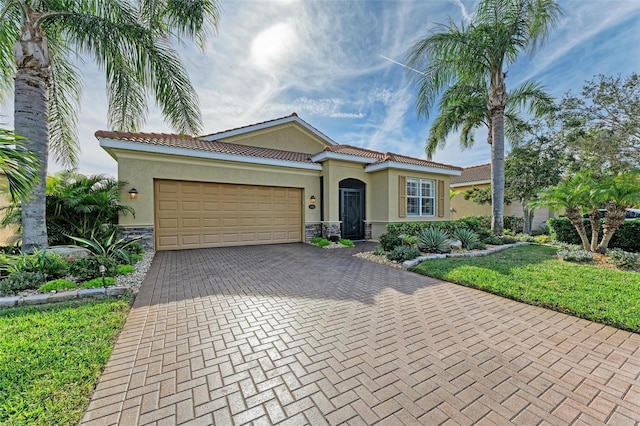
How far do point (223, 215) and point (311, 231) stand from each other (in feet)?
13.5

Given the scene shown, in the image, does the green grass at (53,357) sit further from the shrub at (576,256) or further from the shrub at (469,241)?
the shrub at (576,256)

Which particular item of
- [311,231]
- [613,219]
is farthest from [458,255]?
[311,231]

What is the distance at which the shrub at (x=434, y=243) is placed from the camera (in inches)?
353

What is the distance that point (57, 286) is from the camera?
4.88m

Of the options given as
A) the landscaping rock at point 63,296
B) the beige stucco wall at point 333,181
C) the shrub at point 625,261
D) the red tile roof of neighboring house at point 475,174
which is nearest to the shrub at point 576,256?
the shrub at point 625,261

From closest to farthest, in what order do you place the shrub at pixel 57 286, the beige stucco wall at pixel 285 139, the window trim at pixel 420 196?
1. the shrub at pixel 57 286
2. the window trim at pixel 420 196
3. the beige stucco wall at pixel 285 139

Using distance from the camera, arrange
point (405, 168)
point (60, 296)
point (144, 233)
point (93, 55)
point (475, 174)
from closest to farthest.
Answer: point (60, 296), point (93, 55), point (144, 233), point (405, 168), point (475, 174)

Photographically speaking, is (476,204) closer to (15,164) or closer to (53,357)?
(53,357)

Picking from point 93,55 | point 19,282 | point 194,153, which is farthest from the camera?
point 194,153

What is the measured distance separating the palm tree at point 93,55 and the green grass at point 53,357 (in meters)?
3.26

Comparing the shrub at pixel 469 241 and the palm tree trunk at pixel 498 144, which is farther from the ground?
the palm tree trunk at pixel 498 144

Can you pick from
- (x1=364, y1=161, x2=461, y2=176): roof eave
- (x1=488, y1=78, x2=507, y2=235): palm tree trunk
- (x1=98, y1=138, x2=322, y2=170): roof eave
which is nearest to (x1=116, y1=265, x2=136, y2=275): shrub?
(x1=98, y1=138, x2=322, y2=170): roof eave

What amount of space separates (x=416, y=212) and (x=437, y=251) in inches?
198

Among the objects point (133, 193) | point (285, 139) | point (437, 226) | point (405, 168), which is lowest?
point (437, 226)
